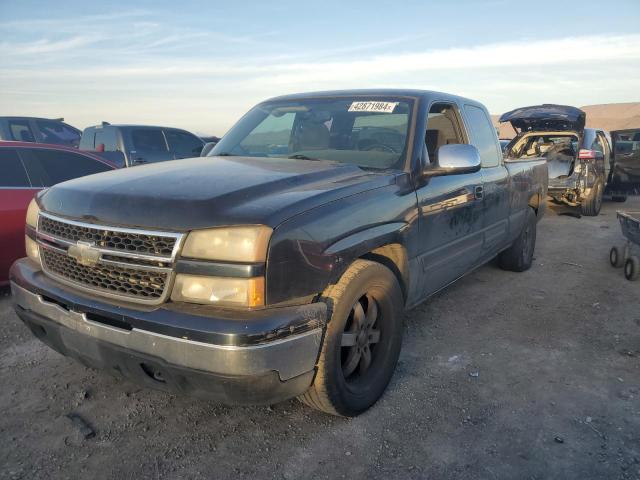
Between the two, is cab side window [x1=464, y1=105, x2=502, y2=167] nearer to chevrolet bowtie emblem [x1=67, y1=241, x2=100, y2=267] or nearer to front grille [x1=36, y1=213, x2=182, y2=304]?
front grille [x1=36, y1=213, x2=182, y2=304]

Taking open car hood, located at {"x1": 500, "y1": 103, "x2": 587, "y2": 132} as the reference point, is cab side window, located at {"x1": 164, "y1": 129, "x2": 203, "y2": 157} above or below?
below

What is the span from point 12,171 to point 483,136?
4507 mm

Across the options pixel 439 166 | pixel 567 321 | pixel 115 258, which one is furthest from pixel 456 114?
pixel 115 258

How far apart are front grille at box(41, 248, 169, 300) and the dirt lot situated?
0.82m

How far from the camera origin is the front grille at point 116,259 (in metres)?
2.17

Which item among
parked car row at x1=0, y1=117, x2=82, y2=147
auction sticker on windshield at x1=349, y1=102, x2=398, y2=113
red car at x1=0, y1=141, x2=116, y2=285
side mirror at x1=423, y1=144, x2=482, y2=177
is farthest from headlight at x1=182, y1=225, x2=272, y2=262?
parked car row at x1=0, y1=117, x2=82, y2=147

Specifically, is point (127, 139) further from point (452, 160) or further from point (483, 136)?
point (452, 160)

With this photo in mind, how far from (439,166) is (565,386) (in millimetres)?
1606

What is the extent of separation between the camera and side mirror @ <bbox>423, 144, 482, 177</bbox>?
3.21m

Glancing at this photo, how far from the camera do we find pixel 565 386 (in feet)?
10.3

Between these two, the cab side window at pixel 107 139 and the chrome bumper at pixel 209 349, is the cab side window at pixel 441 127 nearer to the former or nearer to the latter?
the chrome bumper at pixel 209 349

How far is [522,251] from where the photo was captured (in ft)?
18.5

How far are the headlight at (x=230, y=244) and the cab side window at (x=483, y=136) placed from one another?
9.02 feet

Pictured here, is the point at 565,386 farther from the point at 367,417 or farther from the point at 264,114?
the point at 264,114
